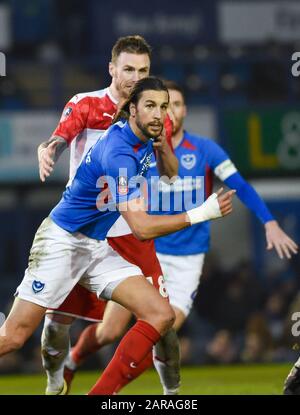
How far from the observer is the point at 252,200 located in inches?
343

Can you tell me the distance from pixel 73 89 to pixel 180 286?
9.37 metres

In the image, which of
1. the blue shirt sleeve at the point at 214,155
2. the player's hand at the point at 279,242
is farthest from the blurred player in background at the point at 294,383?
the blue shirt sleeve at the point at 214,155

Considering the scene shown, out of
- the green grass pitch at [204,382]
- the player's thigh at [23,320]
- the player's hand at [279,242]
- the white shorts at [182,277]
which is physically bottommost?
the green grass pitch at [204,382]

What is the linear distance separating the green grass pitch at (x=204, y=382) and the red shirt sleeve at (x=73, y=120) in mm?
2719

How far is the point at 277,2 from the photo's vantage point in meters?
19.8

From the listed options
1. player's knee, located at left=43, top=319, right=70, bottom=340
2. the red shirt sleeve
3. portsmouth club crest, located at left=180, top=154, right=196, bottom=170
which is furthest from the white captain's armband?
player's knee, located at left=43, top=319, right=70, bottom=340

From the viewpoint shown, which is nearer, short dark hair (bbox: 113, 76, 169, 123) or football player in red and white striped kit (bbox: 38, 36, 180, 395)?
short dark hair (bbox: 113, 76, 169, 123)

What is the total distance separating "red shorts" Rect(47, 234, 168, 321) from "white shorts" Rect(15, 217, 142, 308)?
0.95ft

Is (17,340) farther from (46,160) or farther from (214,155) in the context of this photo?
(214,155)

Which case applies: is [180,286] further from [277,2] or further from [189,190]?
[277,2]

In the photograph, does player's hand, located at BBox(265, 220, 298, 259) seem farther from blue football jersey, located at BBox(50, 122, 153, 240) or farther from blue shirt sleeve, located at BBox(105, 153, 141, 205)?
blue shirt sleeve, located at BBox(105, 153, 141, 205)

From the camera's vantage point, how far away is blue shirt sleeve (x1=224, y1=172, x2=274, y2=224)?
8555 mm

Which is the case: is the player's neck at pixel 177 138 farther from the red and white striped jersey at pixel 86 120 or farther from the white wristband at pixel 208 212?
the white wristband at pixel 208 212

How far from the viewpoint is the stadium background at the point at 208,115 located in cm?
1558
